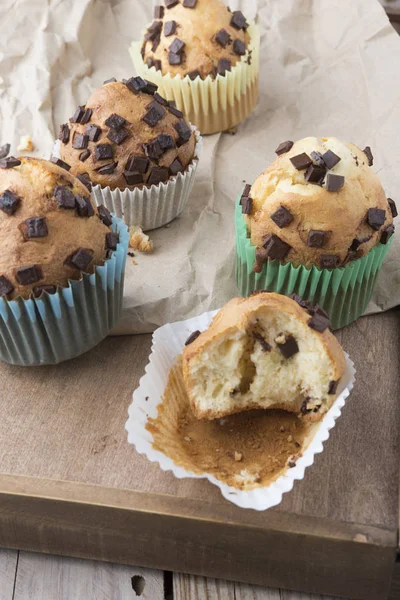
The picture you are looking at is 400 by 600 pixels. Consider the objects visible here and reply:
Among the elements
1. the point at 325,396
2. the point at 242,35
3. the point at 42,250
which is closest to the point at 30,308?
the point at 42,250

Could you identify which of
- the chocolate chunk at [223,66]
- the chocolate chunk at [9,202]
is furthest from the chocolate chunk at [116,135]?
the chocolate chunk at [223,66]

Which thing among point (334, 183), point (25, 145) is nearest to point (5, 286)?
point (334, 183)

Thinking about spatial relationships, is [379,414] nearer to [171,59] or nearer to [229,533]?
[229,533]

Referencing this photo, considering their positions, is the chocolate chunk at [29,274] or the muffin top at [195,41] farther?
the muffin top at [195,41]

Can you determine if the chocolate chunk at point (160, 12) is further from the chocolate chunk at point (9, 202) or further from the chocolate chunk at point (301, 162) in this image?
the chocolate chunk at point (9, 202)

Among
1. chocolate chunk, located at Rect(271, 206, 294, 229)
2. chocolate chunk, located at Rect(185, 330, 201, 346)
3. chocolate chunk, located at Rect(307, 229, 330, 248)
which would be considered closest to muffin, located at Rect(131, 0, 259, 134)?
chocolate chunk, located at Rect(271, 206, 294, 229)
